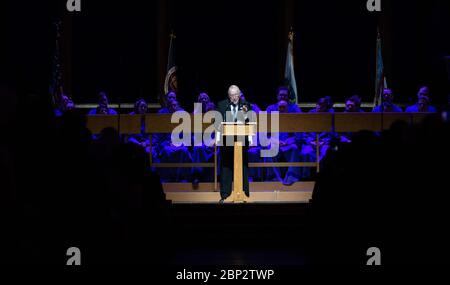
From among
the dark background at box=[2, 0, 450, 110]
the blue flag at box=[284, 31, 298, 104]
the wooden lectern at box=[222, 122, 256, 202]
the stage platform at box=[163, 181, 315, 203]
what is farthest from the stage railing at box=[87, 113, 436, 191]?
the dark background at box=[2, 0, 450, 110]

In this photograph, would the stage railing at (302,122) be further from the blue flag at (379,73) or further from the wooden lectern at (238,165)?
the blue flag at (379,73)

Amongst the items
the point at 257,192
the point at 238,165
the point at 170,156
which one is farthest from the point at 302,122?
the point at 170,156

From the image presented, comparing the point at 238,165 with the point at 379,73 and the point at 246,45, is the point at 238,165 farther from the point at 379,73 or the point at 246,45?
the point at 246,45

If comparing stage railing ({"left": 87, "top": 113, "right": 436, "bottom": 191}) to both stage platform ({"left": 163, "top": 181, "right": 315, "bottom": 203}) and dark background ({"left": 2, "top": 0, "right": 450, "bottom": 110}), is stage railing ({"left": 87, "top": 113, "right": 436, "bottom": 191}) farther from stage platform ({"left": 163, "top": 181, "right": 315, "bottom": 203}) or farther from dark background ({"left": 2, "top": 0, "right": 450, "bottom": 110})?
dark background ({"left": 2, "top": 0, "right": 450, "bottom": 110})

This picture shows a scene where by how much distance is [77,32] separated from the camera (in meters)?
14.1

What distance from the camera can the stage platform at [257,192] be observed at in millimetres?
10694

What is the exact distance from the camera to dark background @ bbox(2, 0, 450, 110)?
1398cm

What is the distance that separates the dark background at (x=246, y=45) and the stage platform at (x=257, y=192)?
9.86 ft

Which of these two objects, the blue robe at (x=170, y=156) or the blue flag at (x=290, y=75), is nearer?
the blue robe at (x=170, y=156)

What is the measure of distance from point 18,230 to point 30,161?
824mm

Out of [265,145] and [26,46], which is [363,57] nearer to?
[265,145]

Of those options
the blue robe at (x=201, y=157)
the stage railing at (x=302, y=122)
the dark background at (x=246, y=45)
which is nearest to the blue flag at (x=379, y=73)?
the dark background at (x=246, y=45)

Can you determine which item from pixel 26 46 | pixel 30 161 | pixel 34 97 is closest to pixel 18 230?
pixel 30 161
